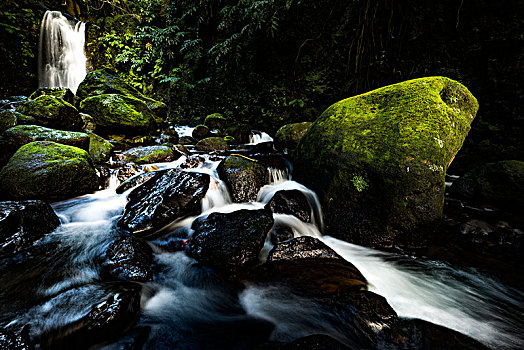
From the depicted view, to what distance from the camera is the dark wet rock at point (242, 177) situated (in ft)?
13.5

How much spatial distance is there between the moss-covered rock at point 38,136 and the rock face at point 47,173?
2.10ft

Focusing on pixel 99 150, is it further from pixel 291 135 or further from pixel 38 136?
pixel 291 135

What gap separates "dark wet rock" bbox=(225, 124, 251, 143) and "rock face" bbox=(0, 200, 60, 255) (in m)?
6.69

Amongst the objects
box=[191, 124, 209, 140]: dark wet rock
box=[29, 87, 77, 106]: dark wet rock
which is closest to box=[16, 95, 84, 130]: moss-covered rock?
box=[29, 87, 77, 106]: dark wet rock

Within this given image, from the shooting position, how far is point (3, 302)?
5.78ft

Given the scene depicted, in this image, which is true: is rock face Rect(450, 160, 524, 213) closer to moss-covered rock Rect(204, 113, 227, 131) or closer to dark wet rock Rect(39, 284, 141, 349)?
dark wet rock Rect(39, 284, 141, 349)

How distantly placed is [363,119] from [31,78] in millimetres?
14280

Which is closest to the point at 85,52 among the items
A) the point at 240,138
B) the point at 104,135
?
the point at 104,135

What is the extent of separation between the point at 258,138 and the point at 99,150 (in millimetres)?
5617

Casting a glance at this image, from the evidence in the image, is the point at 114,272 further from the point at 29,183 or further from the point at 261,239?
the point at 29,183

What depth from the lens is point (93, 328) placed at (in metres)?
1.50

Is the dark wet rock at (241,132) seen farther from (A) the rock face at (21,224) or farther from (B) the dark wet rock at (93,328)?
(B) the dark wet rock at (93,328)

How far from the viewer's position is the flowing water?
1.71 meters

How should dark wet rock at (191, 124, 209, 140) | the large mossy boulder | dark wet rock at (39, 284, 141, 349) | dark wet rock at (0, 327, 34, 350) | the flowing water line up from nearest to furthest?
dark wet rock at (0, 327, 34, 350), dark wet rock at (39, 284, 141, 349), the flowing water, the large mossy boulder, dark wet rock at (191, 124, 209, 140)
